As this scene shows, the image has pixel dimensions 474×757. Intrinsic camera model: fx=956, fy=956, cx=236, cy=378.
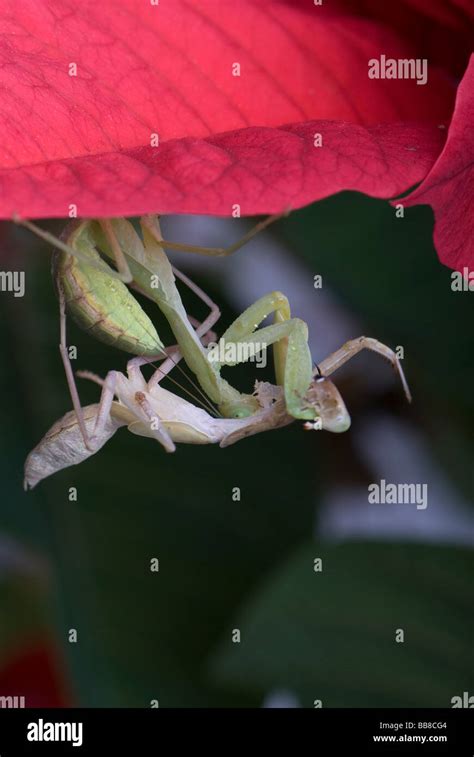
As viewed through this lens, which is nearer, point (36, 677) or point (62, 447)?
point (62, 447)

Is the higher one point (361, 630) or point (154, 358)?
point (154, 358)

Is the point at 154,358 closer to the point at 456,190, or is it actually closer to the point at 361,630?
the point at 456,190

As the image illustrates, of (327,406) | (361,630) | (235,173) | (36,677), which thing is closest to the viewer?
(235,173)

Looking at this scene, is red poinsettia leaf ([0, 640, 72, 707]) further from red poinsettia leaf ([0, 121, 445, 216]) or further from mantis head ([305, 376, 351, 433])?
red poinsettia leaf ([0, 121, 445, 216])

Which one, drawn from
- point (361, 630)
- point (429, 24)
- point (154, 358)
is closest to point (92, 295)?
point (154, 358)

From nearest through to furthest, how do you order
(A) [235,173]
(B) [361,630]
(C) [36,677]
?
(A) [235,173] < (B) [361,630] < (C) [36,677]

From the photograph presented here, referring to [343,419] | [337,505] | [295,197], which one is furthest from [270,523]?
[295,197]

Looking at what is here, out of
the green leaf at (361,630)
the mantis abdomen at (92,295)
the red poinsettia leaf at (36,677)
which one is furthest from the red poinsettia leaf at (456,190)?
the red poinsettia leaf at (36,677)
